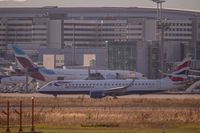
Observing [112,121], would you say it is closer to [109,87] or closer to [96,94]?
[96,94]

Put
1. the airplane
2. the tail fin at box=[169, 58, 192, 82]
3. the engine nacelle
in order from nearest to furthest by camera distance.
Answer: the engine nacelle → the airplane → the tail fin at box=[169, 58, 192, 82]

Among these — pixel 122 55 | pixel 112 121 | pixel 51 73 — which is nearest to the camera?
pixel 112 121

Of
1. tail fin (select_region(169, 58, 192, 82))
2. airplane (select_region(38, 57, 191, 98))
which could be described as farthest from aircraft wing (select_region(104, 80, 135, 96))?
tail fin (select_region(169, 58, 192, 82))

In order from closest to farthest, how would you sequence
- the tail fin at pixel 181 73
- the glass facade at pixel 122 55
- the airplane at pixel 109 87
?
the airplane at pixel 109 87 → the tail fin at pixel 181 73 → the glass facade at pixel 122 55

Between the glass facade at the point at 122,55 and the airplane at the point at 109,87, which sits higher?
the glass facade at the point at 122,55

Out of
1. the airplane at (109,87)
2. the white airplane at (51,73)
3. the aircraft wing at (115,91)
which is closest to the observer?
the aircraft wing at (115,91)

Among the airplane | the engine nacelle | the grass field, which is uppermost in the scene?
the grass field

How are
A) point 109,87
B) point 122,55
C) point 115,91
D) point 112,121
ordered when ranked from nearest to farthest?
point 112,121
point 115,91
point 109,87
point 122,55

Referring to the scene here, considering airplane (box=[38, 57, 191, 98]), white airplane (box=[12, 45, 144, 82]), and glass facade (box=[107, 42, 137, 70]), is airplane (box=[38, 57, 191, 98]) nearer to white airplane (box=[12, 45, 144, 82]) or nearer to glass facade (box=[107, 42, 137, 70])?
white airplane (box=[12, 45, 144, 82])

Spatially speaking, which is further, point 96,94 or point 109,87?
point 109,87

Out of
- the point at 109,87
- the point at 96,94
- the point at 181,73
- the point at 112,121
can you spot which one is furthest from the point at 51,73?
the point at 112,121

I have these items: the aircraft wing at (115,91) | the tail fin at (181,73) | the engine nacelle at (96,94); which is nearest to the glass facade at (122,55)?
the tail fin at (181,73)

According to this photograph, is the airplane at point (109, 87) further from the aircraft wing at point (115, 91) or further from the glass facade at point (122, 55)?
the glass facade at point (122, 55)

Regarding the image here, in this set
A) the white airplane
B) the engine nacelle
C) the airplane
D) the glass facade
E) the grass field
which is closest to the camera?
the grass field
